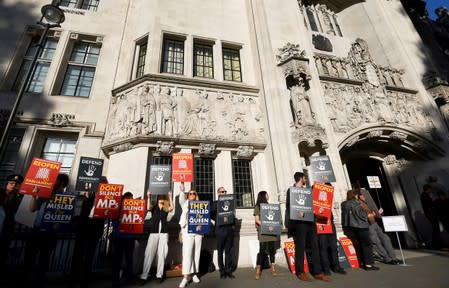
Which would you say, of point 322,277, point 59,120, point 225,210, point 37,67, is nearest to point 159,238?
point 225,210

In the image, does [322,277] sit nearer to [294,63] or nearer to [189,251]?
[189,251]

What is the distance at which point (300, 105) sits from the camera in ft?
30.3

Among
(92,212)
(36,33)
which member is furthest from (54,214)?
(36,33)

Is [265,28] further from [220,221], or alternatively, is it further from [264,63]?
[220,221]

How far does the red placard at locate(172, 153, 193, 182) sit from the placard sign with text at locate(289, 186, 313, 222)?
3.07 meters

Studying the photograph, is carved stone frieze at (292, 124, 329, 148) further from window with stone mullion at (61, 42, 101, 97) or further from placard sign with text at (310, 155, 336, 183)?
window with stone mullion at (61, 42, 101, 97)

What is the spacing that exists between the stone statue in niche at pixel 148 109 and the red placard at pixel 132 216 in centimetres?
318

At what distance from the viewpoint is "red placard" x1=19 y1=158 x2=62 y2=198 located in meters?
5.12

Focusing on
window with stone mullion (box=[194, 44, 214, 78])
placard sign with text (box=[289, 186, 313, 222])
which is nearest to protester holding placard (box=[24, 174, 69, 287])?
placard sign with text (box=[289, 186, 313, 222])

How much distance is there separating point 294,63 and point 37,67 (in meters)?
12.2

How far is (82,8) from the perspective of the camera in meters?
12.8

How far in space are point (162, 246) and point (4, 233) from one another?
312 cm

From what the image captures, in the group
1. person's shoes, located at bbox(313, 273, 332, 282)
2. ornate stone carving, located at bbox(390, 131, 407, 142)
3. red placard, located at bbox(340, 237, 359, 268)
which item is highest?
ornate stone carving, located at bbox(390, 131, 407, 142)

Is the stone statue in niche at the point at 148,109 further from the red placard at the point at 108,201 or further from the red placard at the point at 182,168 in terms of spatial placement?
the red placard at the point at 108,201
